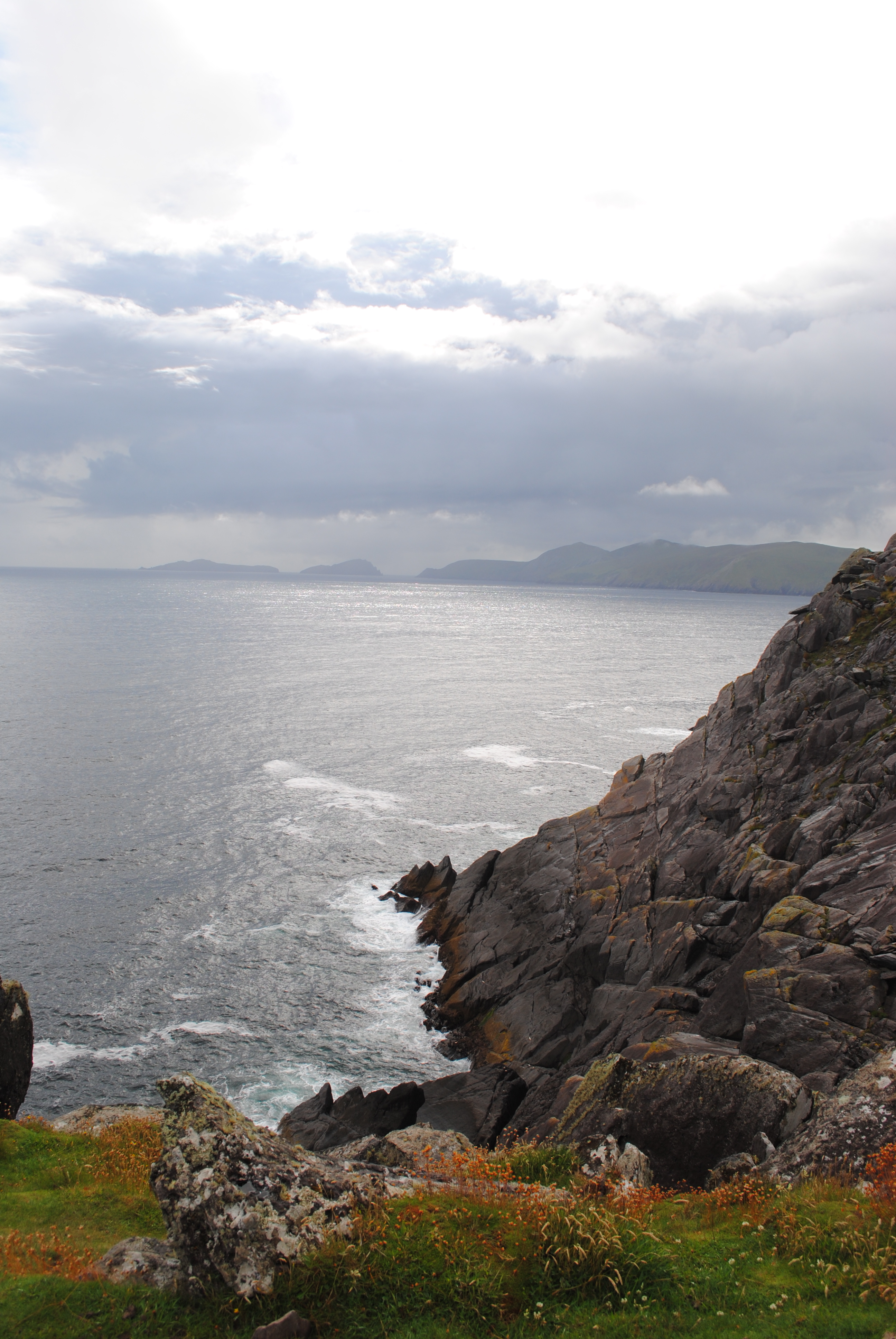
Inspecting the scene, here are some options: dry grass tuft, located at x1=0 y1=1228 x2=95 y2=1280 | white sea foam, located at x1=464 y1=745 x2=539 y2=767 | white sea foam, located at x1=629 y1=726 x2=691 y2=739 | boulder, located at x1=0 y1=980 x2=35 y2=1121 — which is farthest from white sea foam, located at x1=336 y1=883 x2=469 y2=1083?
white sea foam, located at x1=629 y1=726 x2=691 y2=739

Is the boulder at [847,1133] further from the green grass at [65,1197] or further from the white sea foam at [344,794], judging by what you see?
the white sea foam at [344,794]

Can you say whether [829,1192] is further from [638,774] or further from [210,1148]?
[638,774]

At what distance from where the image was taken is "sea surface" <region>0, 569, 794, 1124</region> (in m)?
37.2

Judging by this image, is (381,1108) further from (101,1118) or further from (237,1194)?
(237,1194)

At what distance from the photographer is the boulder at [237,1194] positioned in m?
10.4

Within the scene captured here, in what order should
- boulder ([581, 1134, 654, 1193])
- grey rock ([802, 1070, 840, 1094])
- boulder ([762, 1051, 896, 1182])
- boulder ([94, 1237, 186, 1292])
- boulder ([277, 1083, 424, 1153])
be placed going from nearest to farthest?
boulder ([94, 1237, 186, 1292]) < boulder ([762, 1051, 896, 1182]) < boulder ([581, 1134, 654, 1193]) < grey rock ([802, 1070, 840, 1094]) < boulder ([277, 1083, 424, 1153])

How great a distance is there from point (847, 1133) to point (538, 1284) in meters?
6.62

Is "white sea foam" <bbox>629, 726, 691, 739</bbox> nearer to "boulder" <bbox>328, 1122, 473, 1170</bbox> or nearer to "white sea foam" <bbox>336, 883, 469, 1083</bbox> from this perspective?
"white sea foam" <bbox>336, 883, 469, 1083</bbox>

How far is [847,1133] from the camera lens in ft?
43.2

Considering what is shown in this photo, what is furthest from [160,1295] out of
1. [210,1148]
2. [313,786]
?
[313,786]

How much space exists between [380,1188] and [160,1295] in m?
3.39

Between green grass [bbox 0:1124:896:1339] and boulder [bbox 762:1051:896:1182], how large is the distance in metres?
1.29

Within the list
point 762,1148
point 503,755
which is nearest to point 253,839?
point 503,755

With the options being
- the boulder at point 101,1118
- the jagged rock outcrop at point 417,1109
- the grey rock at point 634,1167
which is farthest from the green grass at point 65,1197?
the jagged rock outcrop at point 417,1109
